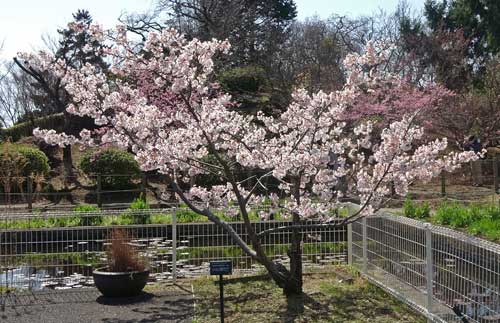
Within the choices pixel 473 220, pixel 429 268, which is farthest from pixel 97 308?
pixel 473 220

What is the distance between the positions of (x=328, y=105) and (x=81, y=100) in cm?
269

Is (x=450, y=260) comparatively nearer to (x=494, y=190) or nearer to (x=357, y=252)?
(x=357, y=252)

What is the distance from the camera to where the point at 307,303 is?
21.0ft

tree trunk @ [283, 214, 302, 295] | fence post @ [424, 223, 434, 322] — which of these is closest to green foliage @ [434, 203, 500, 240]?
tree trunk @ [283, 214, 302, 295]

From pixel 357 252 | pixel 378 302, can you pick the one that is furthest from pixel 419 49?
pixel 378 302

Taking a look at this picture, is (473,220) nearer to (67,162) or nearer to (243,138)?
(243,138)

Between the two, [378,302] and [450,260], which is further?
[378,302]

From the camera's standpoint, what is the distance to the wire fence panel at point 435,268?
445cm

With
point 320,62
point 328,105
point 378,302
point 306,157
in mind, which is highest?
point 320,62

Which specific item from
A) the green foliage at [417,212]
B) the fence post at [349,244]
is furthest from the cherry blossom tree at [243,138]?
the green foliage at [417,212]

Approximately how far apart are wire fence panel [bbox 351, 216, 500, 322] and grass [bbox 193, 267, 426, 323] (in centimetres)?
19

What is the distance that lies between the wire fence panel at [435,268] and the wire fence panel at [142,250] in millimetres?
1297

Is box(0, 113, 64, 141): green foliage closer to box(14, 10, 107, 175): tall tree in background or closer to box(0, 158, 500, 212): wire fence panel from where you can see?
box(14, 10, 107, 175): tall tree in background

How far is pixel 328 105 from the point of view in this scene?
6.37 metres
